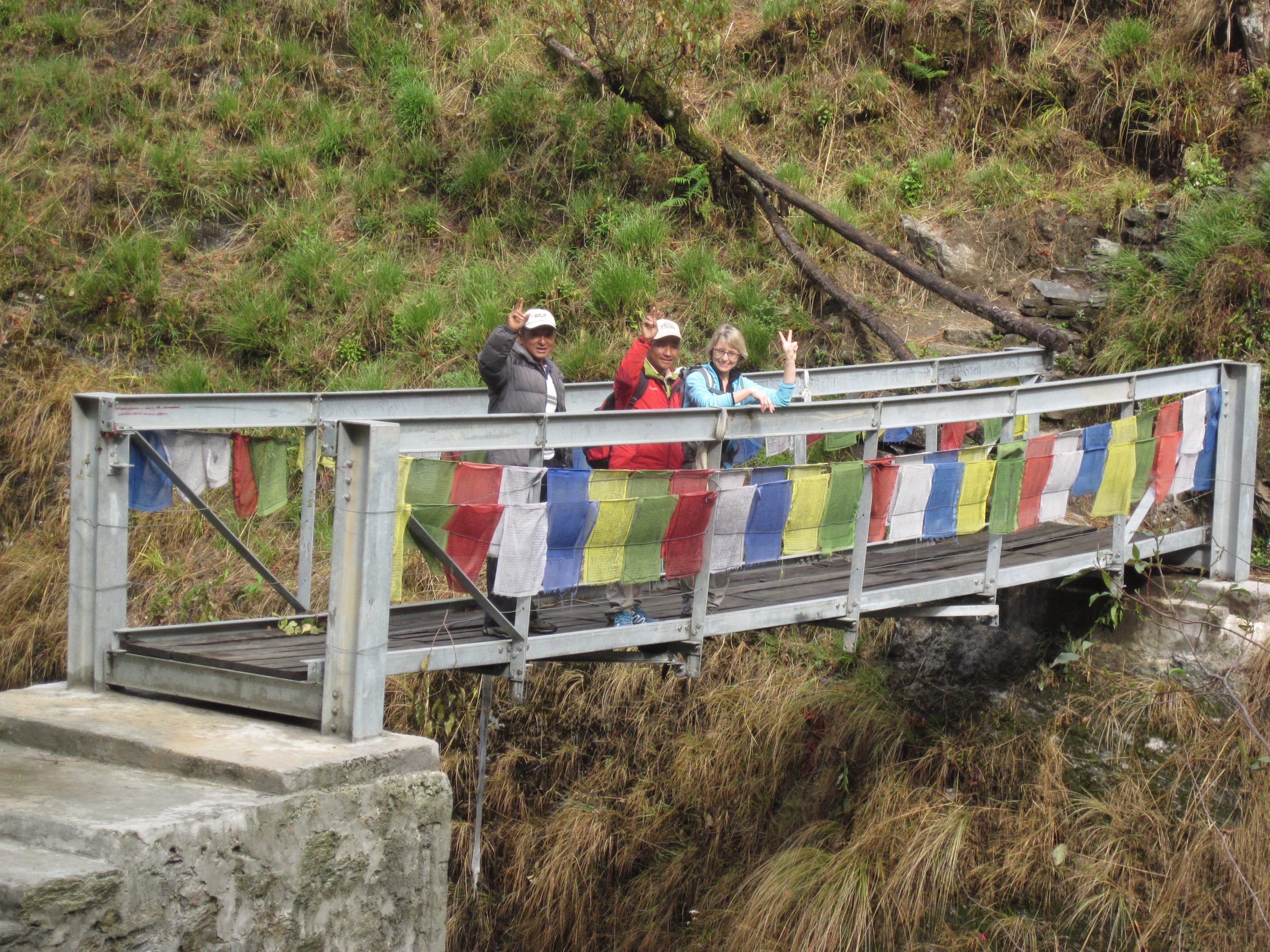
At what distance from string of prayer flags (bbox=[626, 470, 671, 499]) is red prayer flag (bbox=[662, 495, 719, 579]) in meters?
0.10

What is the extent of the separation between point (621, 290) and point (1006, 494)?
514 cm

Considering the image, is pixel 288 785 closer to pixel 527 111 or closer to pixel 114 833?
pixel 114 833

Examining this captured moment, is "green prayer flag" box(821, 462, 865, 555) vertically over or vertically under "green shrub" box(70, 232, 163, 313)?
under

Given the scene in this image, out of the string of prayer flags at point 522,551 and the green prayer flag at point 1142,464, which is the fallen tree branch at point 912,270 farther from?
the string of prayer flags at point 522,551

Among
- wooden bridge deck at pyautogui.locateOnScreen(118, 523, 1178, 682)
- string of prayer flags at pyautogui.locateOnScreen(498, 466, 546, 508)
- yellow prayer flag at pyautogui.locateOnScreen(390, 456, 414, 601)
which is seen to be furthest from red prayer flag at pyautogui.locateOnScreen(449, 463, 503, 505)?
wooden bridge deck at pyautogui.locateOnScreen(118, 523, 1178, 682)

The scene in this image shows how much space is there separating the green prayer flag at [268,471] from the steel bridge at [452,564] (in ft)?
0.44

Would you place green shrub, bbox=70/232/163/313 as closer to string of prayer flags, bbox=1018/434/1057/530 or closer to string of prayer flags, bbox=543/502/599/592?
string of prayer flags, bbox=543/502/599/592

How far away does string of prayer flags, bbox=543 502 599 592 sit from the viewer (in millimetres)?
5129

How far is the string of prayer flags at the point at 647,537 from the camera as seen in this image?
535 cm

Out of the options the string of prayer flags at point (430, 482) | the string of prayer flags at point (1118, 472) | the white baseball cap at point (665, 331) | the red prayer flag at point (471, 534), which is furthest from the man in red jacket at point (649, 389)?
the string of prayer flags at point (1118, 472)

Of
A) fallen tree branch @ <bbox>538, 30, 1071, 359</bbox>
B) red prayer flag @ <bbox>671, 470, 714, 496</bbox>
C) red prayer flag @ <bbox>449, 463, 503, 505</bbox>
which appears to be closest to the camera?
red prayer flag @ <bbox>449, 463, 503, 505</bbox>

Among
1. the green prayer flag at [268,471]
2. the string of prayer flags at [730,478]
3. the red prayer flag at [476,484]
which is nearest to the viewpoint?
the red prayer flag at [476,484]

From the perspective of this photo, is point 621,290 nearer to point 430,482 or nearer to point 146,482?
point 146,482

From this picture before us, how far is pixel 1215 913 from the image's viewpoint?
6152mm
